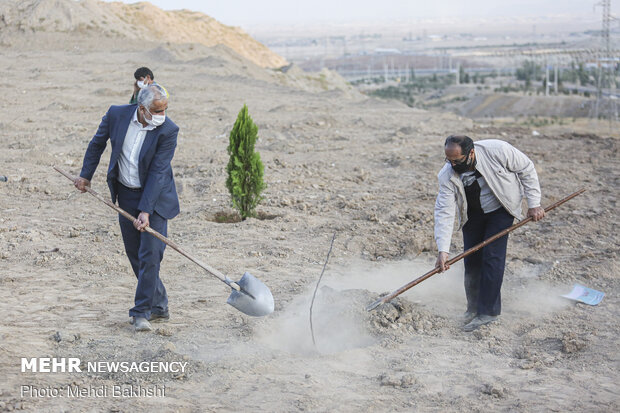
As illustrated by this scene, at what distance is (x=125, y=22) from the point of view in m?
49.2

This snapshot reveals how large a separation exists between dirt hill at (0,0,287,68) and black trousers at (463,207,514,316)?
36.5 m

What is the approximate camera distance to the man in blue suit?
196 inches

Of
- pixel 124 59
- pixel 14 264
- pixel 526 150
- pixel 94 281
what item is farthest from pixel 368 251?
pixel 124 59

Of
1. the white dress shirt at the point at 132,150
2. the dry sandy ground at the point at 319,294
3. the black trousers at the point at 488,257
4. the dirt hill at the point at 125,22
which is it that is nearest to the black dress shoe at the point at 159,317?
the dry sandy ground at the point at 319,294

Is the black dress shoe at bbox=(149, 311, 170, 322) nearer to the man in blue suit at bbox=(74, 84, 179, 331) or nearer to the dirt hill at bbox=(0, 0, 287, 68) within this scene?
the man in blue suit at bbox=(74, 84, 179, 331)

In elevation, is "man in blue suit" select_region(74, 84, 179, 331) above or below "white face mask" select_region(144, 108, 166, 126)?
below

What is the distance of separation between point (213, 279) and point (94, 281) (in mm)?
1124

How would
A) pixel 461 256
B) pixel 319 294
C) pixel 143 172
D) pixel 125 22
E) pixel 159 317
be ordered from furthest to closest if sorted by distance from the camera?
pixel 125 22
pixel 319 294
pixel 159 317
pixel 461 256
pixel 143 172

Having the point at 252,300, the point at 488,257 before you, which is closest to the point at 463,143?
the point at 488,257

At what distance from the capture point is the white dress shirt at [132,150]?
5.05 meters

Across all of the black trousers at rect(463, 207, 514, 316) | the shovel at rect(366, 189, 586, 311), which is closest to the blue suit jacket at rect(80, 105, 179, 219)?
the shovel at rect(366, 189, 586, 311)

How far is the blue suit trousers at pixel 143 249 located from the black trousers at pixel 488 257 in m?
2.50

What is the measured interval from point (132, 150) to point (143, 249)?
2.43 ft

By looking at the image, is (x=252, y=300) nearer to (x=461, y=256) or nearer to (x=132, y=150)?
(x=132, y=150)
